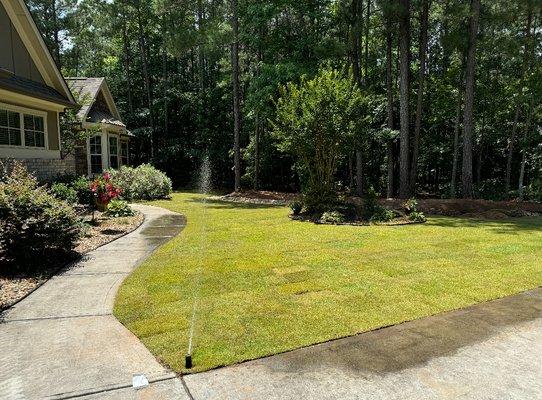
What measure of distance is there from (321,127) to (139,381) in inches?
414

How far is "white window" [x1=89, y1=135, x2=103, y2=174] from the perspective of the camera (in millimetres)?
21250

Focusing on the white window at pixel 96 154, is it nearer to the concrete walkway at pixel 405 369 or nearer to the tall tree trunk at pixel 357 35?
the tall tree trunk at pixel 357 35

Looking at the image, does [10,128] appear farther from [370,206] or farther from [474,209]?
[474,209]

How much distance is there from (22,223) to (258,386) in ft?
17.1

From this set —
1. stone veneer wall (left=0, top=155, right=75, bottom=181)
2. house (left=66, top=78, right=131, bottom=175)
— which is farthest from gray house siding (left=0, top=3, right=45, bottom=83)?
house (left=66, top=78, right=131, bottom=175)

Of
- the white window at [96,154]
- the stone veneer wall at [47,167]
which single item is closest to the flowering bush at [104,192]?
the stone veneer wall at [47,167]

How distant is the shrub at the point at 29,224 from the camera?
649 centimetres

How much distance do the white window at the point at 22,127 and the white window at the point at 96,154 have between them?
6333 mm

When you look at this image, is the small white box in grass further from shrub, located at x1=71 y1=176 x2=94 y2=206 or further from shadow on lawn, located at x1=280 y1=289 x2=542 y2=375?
shrub, located at x1=71 y1=176 x2=94 y2=206

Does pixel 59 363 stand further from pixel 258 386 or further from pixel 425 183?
pixel 425 183

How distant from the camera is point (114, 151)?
23234mm

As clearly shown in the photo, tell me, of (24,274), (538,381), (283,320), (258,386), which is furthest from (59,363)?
(538,381)

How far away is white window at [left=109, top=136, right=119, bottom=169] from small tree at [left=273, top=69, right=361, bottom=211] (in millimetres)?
12905

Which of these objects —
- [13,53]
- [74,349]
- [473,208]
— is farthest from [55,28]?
[74,349]
